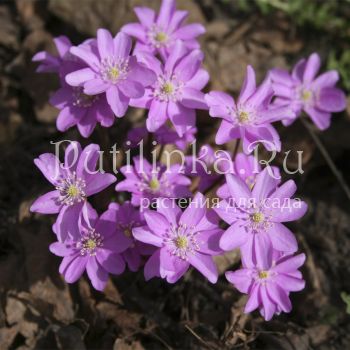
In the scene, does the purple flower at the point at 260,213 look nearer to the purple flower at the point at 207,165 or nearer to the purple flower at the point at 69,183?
the purple flower at the point at 207,165

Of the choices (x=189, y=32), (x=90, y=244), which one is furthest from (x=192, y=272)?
(x=189, y=32)

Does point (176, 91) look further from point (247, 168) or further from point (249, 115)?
point (247, 168)

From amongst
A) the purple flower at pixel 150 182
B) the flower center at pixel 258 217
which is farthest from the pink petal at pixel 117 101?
the flower center at pixel 258 217

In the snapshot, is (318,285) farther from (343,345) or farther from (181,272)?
(181,272)

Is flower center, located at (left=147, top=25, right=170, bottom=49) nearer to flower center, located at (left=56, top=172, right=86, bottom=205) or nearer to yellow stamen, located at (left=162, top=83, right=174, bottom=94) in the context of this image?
yellow stamen, located at (left=162, top=83, right=174, bottom=94)

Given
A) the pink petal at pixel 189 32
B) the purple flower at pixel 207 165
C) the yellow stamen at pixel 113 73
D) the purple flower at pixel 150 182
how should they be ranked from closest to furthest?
1. the yellow stamen at pixel 113 73
2. the purple flower at pixel 150 182
3. the purple flower at pixel 207 165
4. the pink petal at pixel 189 32

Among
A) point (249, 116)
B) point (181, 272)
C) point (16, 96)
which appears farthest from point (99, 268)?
point (16, 96)

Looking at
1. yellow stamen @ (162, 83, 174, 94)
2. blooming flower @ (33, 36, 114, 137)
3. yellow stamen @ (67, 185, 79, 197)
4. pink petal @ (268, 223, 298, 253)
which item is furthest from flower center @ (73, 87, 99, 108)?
pink petal @ (268, 223, 298, 253)
